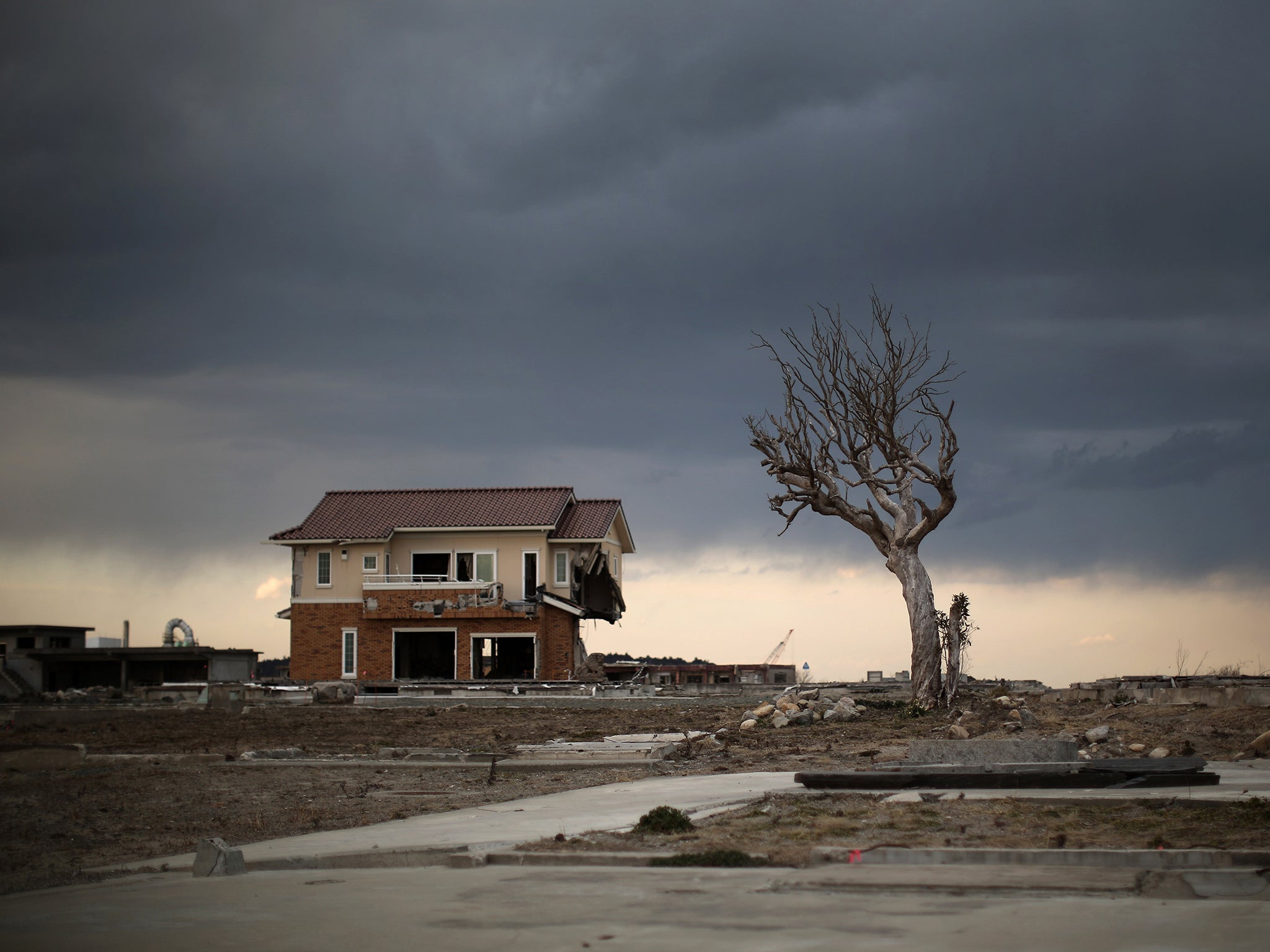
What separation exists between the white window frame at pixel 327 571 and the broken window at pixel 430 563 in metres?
3.27

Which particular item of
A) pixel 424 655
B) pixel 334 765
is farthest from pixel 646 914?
pixel 424 655

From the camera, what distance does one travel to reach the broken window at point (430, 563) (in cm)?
4884

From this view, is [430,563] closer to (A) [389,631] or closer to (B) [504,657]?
(A) [389,631]

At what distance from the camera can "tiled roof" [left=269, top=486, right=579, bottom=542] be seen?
48.2 meters

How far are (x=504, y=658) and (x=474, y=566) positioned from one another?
16.3 ft

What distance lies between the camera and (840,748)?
60.3 ft

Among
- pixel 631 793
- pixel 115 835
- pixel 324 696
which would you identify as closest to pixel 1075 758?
pixel 631 793

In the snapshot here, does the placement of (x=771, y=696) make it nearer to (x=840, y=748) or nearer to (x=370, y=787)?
(x=840, y=748)

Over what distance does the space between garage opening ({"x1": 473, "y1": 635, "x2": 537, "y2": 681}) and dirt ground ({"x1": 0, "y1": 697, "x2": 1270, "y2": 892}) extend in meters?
15.2

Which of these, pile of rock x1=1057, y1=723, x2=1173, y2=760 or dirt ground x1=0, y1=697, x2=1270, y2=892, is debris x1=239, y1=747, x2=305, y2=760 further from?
pile of rock x1=1057, y1=723, x2=1173, y2=760

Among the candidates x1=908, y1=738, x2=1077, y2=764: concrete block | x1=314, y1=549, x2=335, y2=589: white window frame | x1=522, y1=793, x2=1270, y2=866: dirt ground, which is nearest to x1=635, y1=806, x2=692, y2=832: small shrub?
x1=522, y1=793, x2=1270, y2=866: dirt ground

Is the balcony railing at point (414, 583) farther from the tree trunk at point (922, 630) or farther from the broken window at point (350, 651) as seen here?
the tree trunk at point (922, 630)

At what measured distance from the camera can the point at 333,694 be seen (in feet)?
121

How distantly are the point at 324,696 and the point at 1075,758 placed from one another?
2815cm
